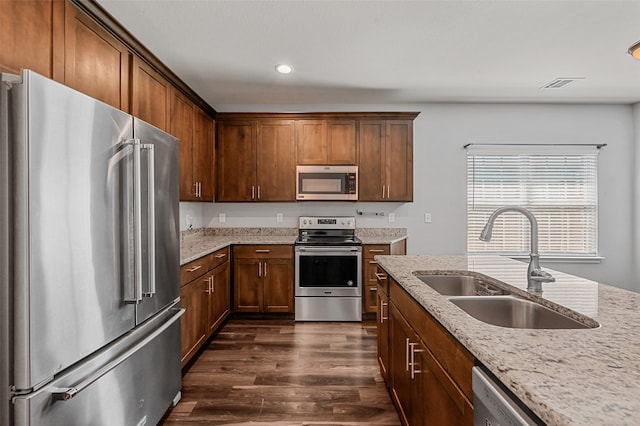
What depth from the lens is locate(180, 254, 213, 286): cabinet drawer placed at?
104 inches

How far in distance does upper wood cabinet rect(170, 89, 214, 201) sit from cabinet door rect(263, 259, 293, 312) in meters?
1.10

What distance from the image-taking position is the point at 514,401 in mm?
833

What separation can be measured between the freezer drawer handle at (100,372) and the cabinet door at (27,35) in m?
1.30

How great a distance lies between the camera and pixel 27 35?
164cm

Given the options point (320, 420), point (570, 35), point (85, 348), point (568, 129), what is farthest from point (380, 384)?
point (568, 129)

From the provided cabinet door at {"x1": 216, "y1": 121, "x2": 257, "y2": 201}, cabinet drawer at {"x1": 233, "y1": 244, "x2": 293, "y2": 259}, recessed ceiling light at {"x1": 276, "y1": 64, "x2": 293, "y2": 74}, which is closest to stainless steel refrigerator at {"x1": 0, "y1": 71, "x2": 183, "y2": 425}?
recessed ceiling light at {"x1": 276, "y1": 64, "x2": 293, "y2": 74}

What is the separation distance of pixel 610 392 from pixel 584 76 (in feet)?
12.7

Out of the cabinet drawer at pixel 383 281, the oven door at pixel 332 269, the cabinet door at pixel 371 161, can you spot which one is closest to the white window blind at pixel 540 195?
the cabinet door at pixel 371 161

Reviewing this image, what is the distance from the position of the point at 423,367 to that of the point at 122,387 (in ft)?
4.44

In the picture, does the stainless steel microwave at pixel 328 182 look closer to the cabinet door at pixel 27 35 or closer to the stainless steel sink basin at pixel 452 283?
the stainless steel sink basin at pixel 452 283

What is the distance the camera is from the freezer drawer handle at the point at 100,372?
1.28 m

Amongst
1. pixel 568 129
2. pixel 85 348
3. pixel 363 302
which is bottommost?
pixel 363 302

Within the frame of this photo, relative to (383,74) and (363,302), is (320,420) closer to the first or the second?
(363,302)

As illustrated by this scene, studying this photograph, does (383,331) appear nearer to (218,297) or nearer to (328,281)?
(328,281)
